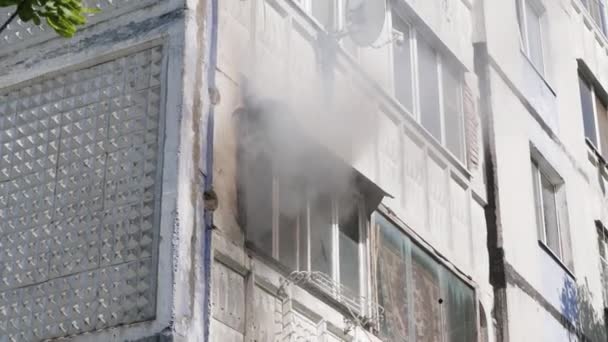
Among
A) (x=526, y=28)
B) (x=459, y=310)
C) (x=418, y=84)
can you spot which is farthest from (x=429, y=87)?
(x=526, y=28)

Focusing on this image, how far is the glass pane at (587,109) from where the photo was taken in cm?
1968

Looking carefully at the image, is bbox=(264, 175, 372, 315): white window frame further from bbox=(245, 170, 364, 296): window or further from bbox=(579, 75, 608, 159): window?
bbox=(579, 75, 608, 159): window

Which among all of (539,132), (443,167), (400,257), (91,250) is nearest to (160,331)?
(91,250)

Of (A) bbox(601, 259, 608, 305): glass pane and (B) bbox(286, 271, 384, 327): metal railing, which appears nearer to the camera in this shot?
(B) bbox(286, 271, 384, 327): metal railing

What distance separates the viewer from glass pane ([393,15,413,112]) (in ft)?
43.5

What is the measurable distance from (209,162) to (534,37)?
9933 millimetres

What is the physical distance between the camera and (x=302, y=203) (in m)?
10.6

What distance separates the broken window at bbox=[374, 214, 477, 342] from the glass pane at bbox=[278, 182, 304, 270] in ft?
4.51

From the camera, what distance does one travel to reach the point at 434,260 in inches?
501

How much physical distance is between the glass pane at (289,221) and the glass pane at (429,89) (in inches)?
137

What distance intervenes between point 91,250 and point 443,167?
543 centimetres

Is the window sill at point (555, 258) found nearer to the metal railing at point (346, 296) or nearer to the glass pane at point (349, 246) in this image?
the metal railing at point (346, 296)

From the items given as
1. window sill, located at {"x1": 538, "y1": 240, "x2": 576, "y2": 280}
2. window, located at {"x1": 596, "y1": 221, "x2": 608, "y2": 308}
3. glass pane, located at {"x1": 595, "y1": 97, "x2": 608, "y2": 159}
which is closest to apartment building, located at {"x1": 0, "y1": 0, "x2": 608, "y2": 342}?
window sill, located at {"x1": 538, "y1": 240, "x2": 576, "y2": 280}

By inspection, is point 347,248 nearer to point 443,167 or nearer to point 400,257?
point 400,257
